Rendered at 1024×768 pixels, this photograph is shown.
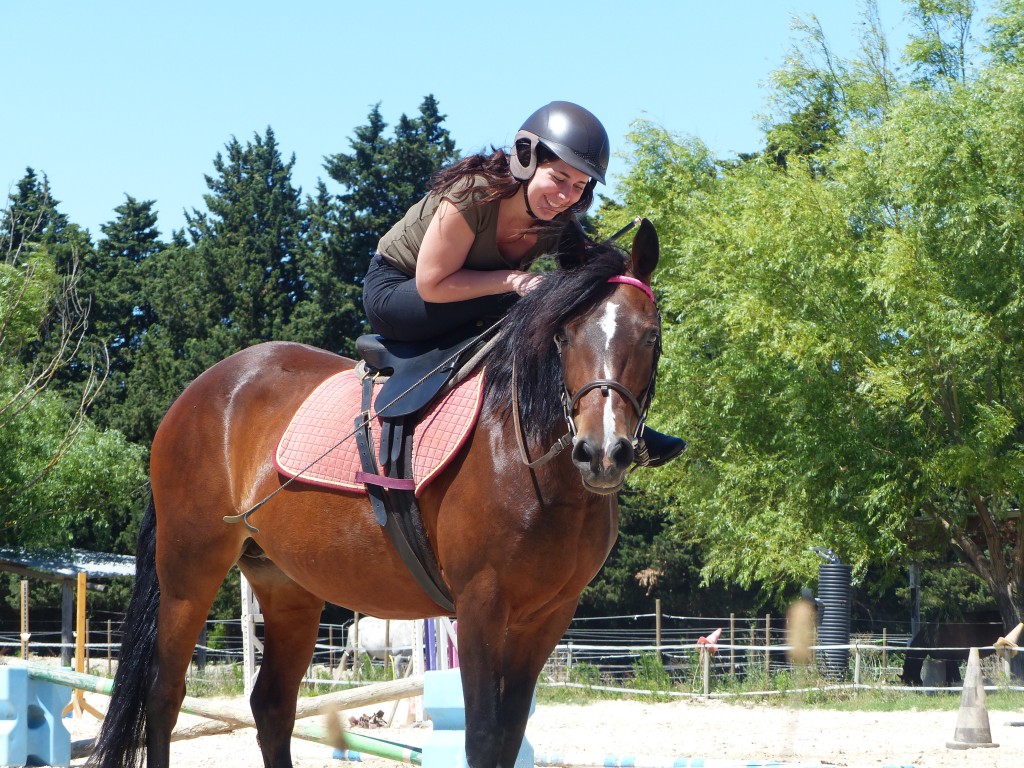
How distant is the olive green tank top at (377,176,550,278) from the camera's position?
358 cm

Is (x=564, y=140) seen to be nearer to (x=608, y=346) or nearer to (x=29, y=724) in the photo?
(x=608, y=346)

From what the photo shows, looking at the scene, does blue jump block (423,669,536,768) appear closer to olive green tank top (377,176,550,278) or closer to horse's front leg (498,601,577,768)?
horse's front leg (498,601,577,768)

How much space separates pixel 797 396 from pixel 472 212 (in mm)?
18645

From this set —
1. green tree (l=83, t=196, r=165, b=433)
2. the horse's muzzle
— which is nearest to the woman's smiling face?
the horse's muzzle

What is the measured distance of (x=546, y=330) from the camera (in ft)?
10.8

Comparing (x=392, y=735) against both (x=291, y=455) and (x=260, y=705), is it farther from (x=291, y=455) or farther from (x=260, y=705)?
(x=291, y=455)

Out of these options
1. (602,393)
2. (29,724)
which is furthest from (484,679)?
(29,724)

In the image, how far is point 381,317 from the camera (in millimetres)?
3939

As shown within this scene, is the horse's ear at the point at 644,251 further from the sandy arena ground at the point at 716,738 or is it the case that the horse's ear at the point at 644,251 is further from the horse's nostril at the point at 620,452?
the sandy arena ground at the point at 716,738

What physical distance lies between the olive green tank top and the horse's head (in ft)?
1.00

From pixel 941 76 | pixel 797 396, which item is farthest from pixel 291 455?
pixel 941 76

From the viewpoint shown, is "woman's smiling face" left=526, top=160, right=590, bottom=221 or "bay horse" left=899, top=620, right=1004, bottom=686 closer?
"woman's smiling face" left=526, top=160, right=590, bottom=221

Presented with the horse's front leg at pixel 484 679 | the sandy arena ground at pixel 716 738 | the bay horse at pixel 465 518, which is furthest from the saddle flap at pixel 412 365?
the sandy arena ground at pixel 716 738

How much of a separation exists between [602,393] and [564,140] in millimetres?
941
